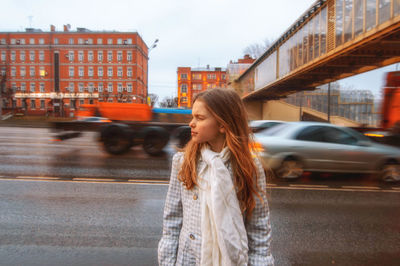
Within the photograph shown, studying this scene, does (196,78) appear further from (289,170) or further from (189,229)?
(189,229)

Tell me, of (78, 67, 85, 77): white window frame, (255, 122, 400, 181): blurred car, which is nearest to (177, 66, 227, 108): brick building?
(78, 67, 85, 77): white window frame

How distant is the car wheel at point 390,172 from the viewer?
821cm

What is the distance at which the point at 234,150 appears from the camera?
163cm

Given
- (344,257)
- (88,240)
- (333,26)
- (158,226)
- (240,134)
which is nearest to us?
(240,134)

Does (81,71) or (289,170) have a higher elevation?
(81,71)

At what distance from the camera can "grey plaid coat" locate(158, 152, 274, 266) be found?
1.66 m

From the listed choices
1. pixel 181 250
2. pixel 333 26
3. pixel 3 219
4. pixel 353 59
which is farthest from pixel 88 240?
pixel 353 59

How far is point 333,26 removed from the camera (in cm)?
1752

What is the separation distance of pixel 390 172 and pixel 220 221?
8.40 metres

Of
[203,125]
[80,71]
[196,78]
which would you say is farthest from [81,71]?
[203,125]

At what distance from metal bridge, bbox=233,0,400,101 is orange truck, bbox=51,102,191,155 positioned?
30.0 feet

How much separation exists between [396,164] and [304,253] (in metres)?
6.08

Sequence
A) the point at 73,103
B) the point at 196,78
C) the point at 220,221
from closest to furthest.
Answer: the point at 220,221 < the point at 73,103 < the point at 196,78

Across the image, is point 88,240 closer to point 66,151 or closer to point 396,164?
point 396,164
